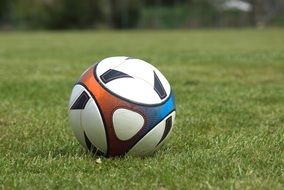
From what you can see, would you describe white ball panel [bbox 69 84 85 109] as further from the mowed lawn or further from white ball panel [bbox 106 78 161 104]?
the mowed lawn

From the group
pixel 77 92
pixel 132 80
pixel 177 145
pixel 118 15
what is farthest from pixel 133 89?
pixel 118 15

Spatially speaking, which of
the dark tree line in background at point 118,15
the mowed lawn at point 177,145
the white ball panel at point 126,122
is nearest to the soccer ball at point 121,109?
the white ball panel at point 126,122

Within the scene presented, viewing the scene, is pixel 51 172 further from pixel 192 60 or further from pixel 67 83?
pixel 192 60

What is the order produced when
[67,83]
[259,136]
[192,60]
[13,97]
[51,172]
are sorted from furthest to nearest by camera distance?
[192,60] < [67,83] < [13,97] < [259,136] < [51,172]

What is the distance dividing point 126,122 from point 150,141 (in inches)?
9.0

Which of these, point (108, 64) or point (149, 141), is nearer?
point (149, 141)

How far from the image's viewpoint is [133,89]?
4.00m

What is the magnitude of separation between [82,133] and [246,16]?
55.6 m

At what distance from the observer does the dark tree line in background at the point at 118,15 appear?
56062 mm

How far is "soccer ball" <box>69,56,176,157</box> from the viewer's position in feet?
13.0

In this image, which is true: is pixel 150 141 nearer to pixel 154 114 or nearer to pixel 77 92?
pixel 154 114

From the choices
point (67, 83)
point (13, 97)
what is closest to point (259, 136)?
point (13, 97)

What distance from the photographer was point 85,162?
4016mm

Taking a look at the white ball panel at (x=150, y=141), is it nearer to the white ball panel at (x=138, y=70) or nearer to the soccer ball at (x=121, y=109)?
the soccer ball at (x=121, y=109)
